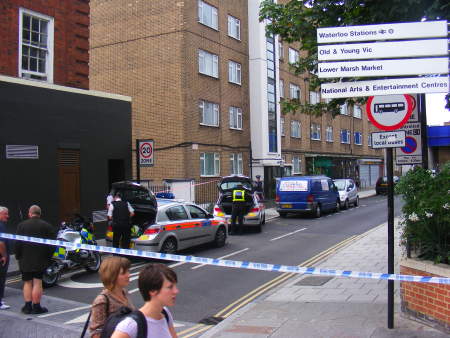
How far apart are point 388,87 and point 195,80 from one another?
21097mm

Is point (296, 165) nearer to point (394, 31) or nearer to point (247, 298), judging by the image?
point (247, 298)

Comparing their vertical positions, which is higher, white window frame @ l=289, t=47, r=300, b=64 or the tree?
white window frame @ l=289, t=47, r=300, b=64

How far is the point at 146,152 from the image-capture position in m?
16.1

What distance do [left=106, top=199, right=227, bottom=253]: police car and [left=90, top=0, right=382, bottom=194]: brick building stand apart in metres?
11.0

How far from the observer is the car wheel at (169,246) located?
38.7 feet

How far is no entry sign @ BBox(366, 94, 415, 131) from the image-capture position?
20.0 ft

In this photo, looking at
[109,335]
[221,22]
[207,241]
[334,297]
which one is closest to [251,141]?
[221,22]

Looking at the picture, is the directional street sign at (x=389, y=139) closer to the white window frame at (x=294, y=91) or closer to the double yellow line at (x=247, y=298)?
the double yellow line at (x=247, y=298)

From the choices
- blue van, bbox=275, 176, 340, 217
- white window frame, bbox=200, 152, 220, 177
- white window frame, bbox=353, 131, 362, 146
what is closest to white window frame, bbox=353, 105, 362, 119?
white window frame, bbox=353, 131, 362, 146

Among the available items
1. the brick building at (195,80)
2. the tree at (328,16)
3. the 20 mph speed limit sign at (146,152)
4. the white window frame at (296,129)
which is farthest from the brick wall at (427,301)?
the white window frame at (296,129)

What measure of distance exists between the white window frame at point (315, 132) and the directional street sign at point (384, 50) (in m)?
35.5

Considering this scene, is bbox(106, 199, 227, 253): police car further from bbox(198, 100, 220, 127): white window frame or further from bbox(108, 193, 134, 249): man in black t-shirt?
bbox(198, 100, 220, 127): white window frame

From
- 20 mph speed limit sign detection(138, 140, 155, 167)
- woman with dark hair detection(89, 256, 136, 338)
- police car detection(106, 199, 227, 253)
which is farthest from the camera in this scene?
20 mph speed limit sign detection(138, 140, 155, 167)

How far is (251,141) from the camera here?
1235 inches
